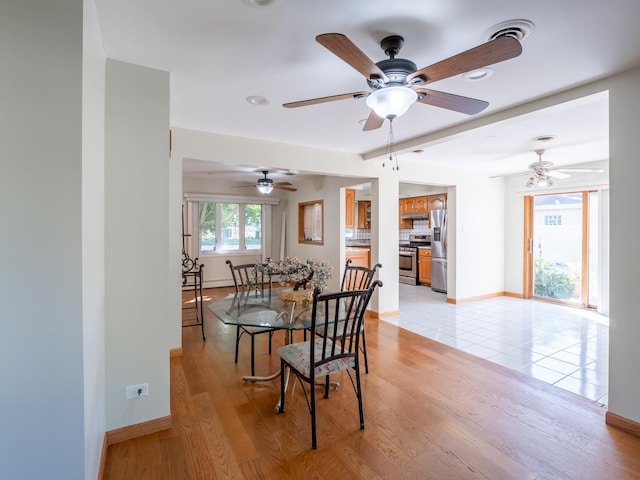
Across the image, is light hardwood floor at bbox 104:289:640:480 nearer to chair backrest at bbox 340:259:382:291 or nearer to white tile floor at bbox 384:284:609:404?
white tile floor at bbox 384:284:609:404

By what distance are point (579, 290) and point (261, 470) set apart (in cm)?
606

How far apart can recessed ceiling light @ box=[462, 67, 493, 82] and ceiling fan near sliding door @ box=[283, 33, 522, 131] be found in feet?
1.12

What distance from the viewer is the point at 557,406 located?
2.47 m

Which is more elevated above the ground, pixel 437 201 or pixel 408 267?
pixel 437 201

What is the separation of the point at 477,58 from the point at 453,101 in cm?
46

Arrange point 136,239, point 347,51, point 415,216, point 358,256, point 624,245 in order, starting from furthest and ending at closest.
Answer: point 415,216, point 358,256, point 624,245, point 136,239, point 347,51

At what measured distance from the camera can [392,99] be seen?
1735 mm

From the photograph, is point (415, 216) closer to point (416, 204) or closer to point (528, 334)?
point (416, 204)

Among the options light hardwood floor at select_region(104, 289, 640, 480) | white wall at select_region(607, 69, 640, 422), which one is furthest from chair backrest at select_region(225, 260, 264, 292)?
white wall at select_region(607, 69, 640, 422)

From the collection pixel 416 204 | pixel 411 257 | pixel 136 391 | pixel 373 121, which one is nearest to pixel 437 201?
pixel 416 204

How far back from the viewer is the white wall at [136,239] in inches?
79.0

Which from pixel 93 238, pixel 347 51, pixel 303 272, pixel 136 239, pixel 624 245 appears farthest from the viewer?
pixel 303 272

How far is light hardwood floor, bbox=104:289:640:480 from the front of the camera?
71.3 inches

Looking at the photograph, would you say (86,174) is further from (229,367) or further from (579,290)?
(579,290)
